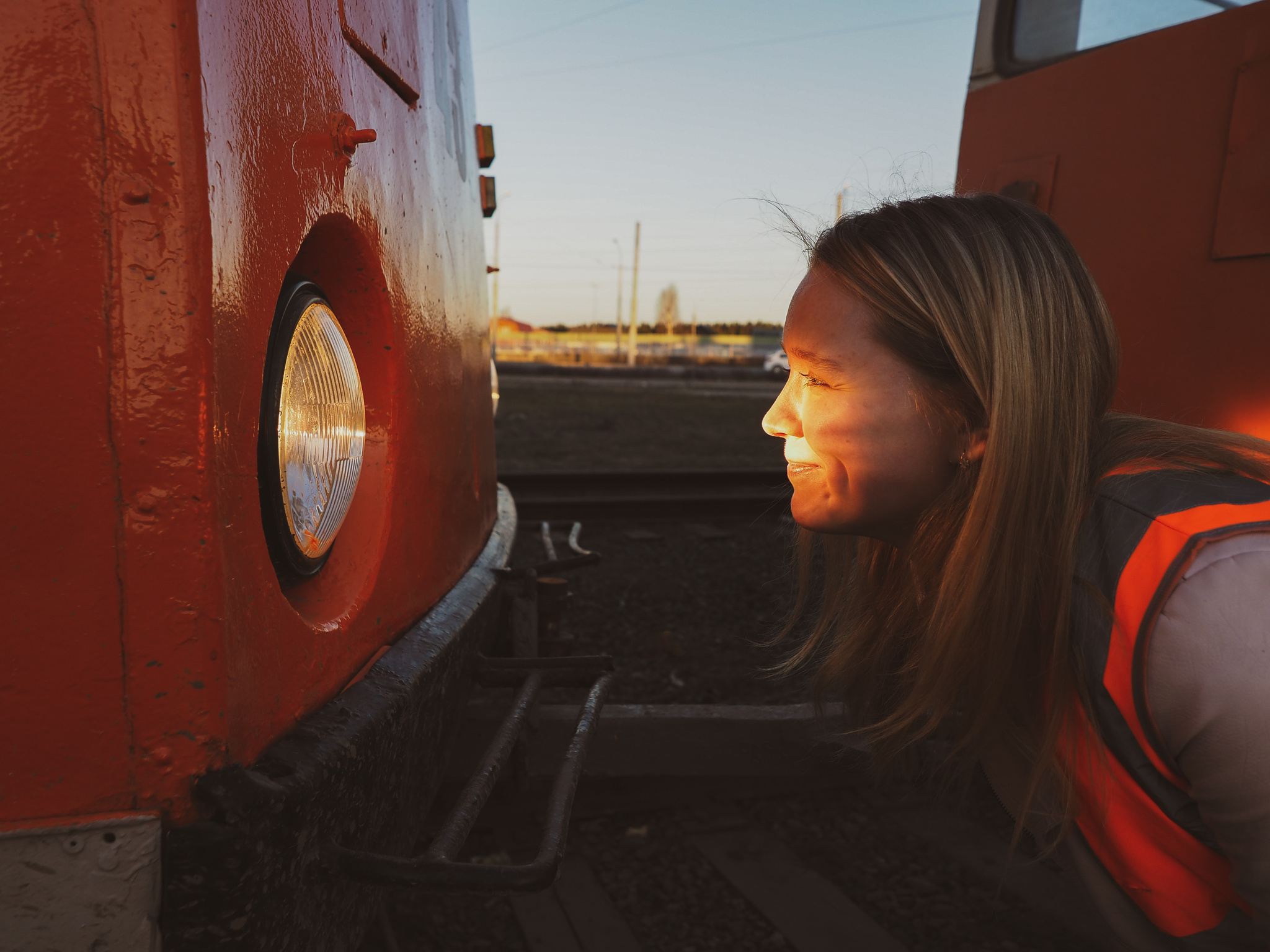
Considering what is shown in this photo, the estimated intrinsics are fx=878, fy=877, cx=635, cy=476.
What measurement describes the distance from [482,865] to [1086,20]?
128 inches

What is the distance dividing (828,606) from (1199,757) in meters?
0.90

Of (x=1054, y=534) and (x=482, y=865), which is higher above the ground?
(x=1054, y=534)

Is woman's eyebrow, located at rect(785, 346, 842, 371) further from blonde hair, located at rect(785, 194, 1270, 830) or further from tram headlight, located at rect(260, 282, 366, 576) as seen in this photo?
tram headlight, located at rect(260, 282, 366, 576)

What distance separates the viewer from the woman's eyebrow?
1.32 meters

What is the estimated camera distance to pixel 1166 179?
2.38 metres

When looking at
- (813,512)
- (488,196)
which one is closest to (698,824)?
(813,512)

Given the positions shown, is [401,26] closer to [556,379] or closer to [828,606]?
[828,606]

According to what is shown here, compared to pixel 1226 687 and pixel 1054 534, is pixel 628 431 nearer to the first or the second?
pixel 1054 534

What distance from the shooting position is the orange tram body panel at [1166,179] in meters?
2.15

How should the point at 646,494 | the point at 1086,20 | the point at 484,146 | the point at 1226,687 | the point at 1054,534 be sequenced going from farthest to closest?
the point at 646,494 < the point at 1086,20 < the point at 484,146 < the point at 1054,534 < the point at 1226,687

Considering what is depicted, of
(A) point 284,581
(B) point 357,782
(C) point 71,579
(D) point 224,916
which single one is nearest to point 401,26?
(A) point 284,581

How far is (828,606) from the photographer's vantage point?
1.90m

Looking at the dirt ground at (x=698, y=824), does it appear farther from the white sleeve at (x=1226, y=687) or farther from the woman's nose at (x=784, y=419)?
the white sleeve at (x=1226, y=687)

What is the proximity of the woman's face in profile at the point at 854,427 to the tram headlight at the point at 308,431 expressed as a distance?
2.21 ft
